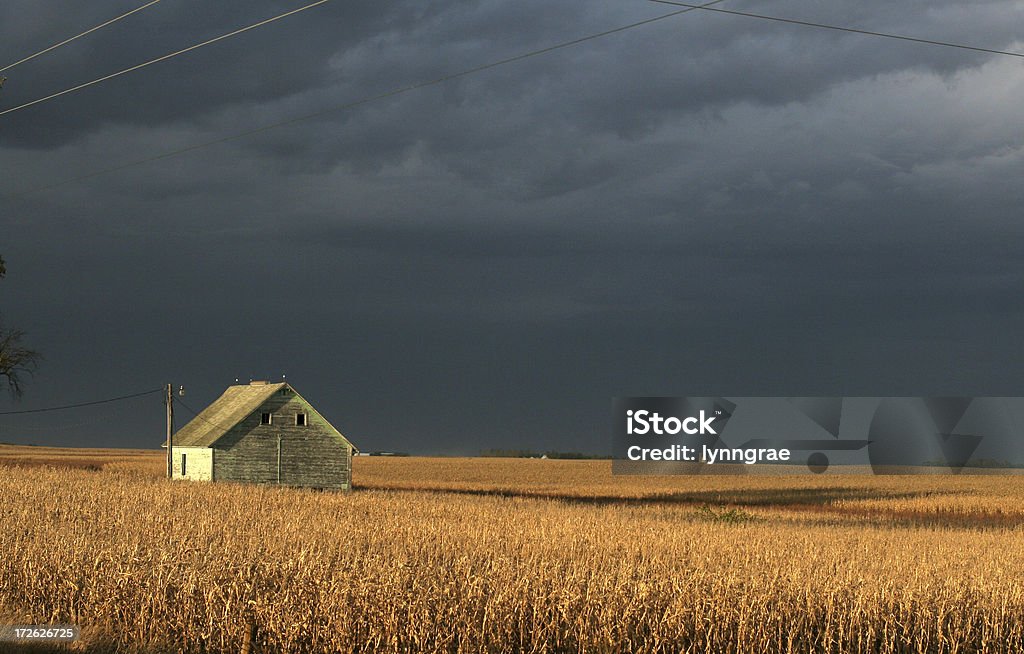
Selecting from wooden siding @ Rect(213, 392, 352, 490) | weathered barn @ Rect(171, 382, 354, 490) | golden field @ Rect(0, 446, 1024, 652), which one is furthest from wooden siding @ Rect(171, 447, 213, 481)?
golden field @ Rect(0, 446, 1024, 652)

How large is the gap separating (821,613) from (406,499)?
2701cm

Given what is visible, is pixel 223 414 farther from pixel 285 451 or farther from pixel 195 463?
pixel 285 451

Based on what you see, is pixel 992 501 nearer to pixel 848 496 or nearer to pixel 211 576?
pixel 848 496

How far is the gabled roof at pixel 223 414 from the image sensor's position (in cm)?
6059

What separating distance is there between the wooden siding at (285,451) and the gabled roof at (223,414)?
1.48 feet

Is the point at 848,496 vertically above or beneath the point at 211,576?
beneath

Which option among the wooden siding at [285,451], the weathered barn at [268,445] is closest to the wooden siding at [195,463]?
the weathered barn at [268,445]

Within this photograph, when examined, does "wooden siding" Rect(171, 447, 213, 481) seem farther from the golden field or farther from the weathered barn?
the golden field

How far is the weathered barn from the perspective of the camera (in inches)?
2354

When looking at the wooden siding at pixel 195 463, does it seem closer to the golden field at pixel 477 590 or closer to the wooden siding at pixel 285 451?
the wooden siding at pixel 285 451

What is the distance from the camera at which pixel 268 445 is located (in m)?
60.8

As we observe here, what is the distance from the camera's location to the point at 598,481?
95.8m

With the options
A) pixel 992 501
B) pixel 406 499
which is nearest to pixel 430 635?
pixel 406 499

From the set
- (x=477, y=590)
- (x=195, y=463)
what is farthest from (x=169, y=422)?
(x=477, y=590)
